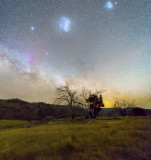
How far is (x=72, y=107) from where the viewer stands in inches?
1219

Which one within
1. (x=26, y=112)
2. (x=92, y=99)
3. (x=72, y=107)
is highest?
(x=92, y=99)

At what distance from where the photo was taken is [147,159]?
3535 mm

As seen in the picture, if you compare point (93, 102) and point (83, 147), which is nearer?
point (83, 147)

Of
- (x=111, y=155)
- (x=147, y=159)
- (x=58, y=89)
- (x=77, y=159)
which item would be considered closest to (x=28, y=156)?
(x=77, y=159)

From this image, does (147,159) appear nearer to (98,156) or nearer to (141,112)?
(98,156)

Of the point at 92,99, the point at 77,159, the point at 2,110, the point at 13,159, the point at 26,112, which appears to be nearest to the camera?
the point at 77,159

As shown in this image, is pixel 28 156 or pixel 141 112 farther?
pixel 141 112

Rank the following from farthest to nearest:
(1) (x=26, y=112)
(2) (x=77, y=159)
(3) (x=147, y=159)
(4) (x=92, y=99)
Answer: (1) (x=26, y=112)
(4) (x=92, y=99)
(2) (x=77, y=159)
(3) (x=147, y=159)

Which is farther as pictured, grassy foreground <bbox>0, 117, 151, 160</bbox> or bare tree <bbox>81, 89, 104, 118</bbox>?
bare tree <bbox>81, 89, 104, 118</bbox>

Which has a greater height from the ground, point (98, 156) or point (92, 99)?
point (92, 99)

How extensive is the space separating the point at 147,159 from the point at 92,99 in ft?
136

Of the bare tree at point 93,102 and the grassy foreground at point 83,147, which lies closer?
the grassy foreground at point 83,147

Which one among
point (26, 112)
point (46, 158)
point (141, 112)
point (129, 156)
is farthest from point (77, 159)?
point (141, 112)

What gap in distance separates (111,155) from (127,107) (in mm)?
71198
